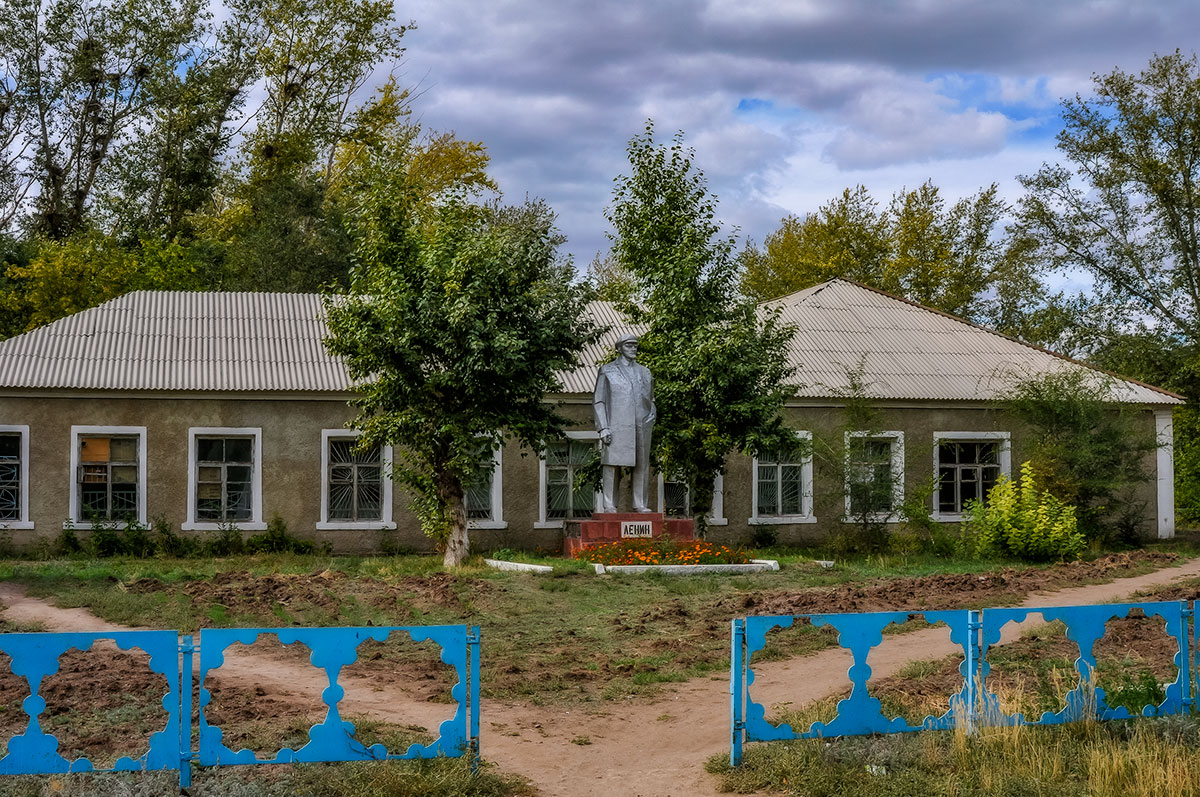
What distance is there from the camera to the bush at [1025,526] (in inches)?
795

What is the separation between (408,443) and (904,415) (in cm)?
1120

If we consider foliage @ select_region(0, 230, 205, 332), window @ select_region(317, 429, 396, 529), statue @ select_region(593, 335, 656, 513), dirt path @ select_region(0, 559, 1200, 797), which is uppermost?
foliage @ select_region(0, 230, 205, 332)

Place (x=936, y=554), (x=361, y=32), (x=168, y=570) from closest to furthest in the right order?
(x=168, y=570), (x=936, y=554), (x=361, y=32)

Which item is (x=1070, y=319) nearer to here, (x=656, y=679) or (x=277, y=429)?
(x=277, y=429)

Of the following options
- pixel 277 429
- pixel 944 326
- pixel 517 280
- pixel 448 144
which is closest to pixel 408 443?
pixel 517 280

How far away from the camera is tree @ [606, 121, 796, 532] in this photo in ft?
65.1

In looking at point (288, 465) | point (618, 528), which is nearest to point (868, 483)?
point (618, 528)

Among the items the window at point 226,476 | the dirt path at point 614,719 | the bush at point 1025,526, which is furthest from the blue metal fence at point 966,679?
the window at point 226,476

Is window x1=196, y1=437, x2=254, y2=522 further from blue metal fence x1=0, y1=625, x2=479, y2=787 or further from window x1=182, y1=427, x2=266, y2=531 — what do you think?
blue metal fence x1=0, y1=625, x2=479, y2=787

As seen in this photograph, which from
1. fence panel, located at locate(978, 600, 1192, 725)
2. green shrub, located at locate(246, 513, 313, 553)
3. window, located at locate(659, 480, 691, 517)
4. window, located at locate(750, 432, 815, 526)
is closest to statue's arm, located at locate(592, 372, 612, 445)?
window, located at locate(659, 480, 691, 517)

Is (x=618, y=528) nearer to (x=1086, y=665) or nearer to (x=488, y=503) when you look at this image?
(x=488, y=503)

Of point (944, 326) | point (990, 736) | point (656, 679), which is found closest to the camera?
point (990, 736)

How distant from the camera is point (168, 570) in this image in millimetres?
17266

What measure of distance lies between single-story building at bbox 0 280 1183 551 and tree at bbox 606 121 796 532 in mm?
1310
